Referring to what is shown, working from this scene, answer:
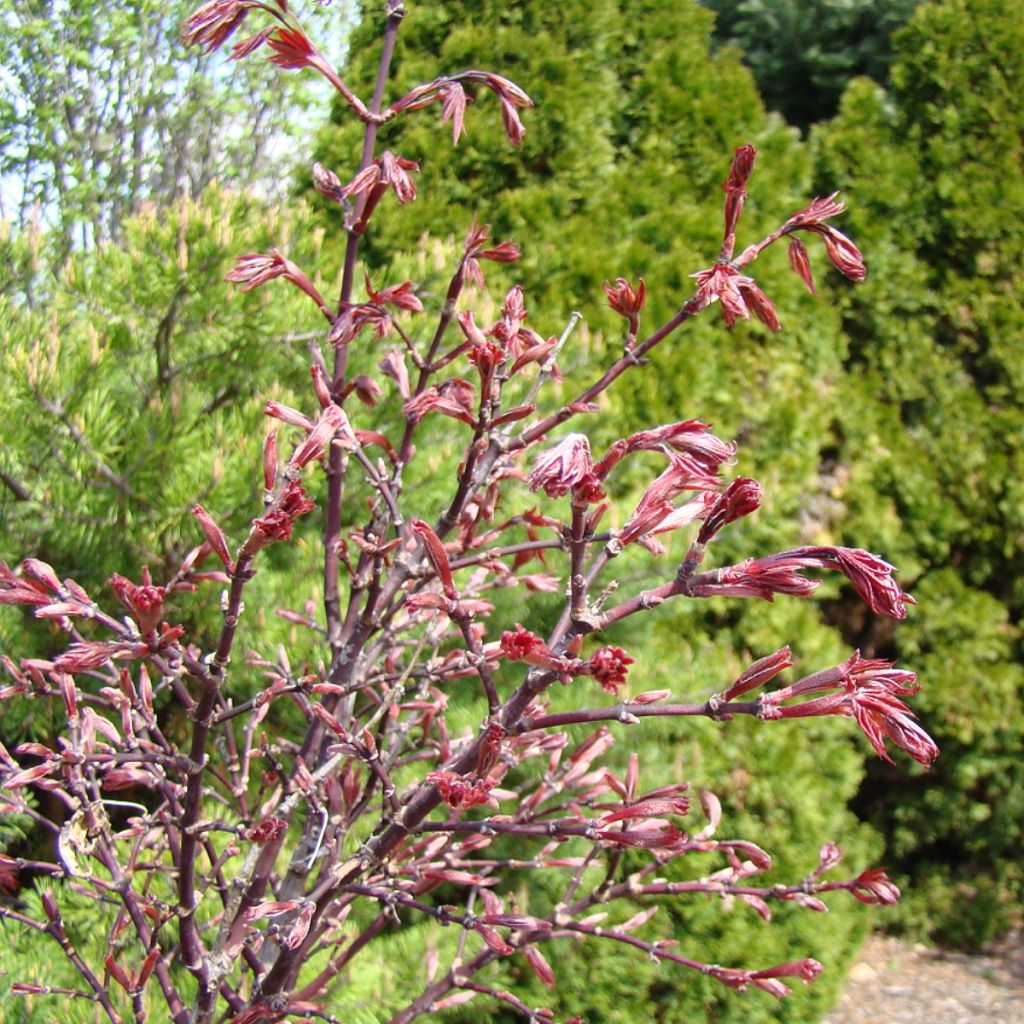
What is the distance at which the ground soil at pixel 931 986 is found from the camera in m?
3.56

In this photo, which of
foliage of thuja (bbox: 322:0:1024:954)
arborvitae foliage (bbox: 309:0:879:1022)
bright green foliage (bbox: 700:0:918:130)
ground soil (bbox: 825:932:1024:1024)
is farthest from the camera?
bright green foliage (bbox: 700:0:918:130)

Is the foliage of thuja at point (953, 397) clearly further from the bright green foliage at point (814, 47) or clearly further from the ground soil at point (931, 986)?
the bright green foliage at point (814, 47)

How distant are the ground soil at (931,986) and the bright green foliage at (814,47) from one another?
503cm

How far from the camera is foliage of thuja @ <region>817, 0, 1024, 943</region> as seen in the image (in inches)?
154

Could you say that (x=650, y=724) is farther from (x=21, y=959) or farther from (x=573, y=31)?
(x=573, y=31)

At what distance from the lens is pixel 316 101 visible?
8.68 meters

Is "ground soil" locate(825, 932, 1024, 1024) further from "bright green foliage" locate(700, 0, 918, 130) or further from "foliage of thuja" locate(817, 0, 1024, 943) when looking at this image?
"bright green foliage" locate(700, 0, 918, 130)

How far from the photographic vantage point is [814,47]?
6211 millimetres

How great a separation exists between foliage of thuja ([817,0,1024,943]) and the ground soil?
138 mm

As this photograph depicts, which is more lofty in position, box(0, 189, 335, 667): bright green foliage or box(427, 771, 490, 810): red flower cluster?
box(427, 771, 490, 810): red flower cluster

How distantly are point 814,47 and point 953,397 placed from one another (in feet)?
10.7

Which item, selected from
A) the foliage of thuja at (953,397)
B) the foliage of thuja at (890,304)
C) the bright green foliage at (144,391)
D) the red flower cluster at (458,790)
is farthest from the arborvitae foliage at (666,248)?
the red flower cluster at (458,790)

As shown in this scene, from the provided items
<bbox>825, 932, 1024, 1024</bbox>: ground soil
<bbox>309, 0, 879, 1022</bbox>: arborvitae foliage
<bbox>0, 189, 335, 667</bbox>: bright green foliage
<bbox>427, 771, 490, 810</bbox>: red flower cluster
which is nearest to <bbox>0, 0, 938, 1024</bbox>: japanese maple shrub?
<bbox>427, 771, 490, 810</bbox>: red flower cluster

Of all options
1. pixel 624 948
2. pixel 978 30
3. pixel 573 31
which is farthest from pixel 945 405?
pixel 624 948
